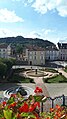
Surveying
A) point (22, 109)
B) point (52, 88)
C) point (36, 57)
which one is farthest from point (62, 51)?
point (22, 109)

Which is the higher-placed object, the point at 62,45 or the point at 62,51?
the point at 62,45

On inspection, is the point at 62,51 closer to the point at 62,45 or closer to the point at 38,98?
the point at 62,45

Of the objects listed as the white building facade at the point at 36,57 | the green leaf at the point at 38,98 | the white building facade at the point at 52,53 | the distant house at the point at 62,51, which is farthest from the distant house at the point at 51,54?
the green leaf at the point at 38,98

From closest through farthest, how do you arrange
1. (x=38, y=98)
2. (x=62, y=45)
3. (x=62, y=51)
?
(x=38, y=98)
(x=62, y=51)
(x=62, y=45)

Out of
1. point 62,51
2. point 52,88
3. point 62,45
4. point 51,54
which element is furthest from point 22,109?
point 62,45

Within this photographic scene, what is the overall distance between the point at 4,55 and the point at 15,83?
3410cm

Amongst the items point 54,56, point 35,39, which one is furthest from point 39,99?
point 35,39

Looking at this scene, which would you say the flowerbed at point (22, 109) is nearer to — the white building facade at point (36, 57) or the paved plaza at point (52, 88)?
the paved plaza at point (52, 88)

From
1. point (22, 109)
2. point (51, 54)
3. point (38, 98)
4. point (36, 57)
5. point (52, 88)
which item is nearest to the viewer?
point (22, 109)

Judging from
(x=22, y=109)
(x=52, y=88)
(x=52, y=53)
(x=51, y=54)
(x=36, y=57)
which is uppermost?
(x=22, y=109)

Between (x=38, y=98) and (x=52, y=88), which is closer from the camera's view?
(x=38, y=98)

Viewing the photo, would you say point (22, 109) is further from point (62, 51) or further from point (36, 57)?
point (62, 51)

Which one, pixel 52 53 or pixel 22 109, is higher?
pixel 22 109

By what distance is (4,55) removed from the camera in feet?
220
